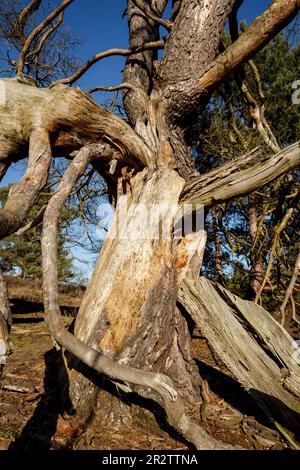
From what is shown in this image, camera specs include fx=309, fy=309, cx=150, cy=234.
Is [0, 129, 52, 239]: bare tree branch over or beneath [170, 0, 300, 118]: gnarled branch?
beneath

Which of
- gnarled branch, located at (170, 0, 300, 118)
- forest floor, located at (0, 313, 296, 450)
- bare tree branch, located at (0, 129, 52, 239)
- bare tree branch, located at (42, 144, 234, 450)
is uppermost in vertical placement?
gnarled branch, located at (170, 0, 300, 118)

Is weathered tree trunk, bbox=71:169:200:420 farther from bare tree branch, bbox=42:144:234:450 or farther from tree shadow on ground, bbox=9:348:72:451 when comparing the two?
bare tree branch, bbox=42:144:234:450

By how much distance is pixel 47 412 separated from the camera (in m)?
2.32

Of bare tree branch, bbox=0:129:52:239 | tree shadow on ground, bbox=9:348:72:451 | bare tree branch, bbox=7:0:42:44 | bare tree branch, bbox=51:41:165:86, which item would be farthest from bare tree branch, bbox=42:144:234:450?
bare tree branch, bbox=7:0:42:44

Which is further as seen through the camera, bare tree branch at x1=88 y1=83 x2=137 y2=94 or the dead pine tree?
bare tree branch at x1=88 y1=83 x2=137 y2=94

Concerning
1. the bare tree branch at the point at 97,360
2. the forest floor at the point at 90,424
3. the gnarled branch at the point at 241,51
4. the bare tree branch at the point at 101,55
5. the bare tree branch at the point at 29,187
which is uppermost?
the bare tree branch at the point at 101,55

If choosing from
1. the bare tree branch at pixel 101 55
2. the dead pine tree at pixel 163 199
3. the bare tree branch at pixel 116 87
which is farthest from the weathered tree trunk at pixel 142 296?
the bare tree branch at pixel 101 55

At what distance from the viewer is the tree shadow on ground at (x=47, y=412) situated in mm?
1954

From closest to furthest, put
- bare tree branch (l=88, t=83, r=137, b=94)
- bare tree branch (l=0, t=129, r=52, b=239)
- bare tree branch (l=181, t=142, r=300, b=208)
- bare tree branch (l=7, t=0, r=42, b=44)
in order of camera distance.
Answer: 1. bare tree branch (l=0, t=129, r=52, b=239)
2. bare tree branch (l=181, t=142, r=300, b=208)
3. bare tree branch (l=7, t=0, r=42, b=44)
4. bare tree branch (l=88, t=83, r=137, b=94)

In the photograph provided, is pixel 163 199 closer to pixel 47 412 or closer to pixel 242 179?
pixel 242 179

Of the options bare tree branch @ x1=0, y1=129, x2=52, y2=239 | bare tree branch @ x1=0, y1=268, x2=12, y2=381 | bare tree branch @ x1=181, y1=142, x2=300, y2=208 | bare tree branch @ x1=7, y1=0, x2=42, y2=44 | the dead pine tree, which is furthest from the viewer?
bare tree branch @ x1=7, y1=0, x2=42, y2=44

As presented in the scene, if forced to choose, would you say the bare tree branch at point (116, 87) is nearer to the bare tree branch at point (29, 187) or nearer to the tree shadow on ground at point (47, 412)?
the bare tree branch at point (29, 187)

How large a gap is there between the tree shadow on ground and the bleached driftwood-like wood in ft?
4.03

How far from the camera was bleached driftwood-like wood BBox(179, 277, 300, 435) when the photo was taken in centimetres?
244
